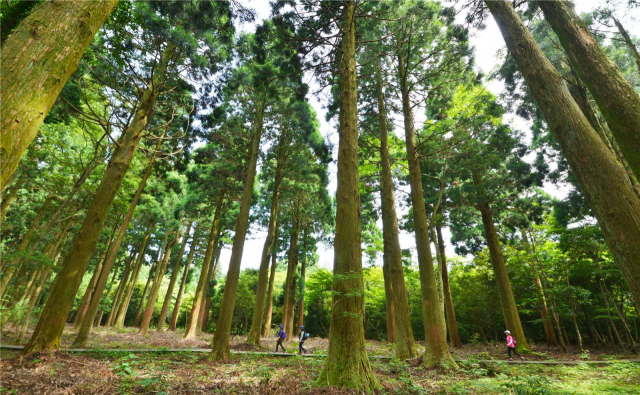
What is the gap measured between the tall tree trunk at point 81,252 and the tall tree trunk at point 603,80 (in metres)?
9.09

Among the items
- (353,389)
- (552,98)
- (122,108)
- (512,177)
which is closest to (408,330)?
(353,389)

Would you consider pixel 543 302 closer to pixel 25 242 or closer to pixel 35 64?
pixel 35 64

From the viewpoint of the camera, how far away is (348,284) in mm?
4219

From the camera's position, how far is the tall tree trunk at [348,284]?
12.6 ft

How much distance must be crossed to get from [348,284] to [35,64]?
4.09 meters

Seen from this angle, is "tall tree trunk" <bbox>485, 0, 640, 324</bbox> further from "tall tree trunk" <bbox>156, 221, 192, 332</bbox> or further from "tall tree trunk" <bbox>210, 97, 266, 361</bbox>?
"tall tree trunk" <bbox>156, 221, 192, 332</bbox>

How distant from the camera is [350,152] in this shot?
516cm

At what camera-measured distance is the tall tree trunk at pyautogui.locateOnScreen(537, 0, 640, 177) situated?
3047 mm

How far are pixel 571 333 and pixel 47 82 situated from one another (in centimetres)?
2740

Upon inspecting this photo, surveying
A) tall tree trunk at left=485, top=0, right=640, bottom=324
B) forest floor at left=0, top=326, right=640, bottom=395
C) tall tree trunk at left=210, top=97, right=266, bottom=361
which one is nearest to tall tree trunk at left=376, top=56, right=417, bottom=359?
forest floor at left=0, top=326, right=640, bottom=395

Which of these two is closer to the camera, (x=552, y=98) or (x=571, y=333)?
(x=552, y=98)

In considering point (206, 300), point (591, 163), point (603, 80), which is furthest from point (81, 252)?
point (206, 300)

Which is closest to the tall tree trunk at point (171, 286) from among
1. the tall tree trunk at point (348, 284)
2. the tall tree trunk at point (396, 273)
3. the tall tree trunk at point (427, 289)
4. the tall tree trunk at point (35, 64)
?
the tall tree trunk at point (396, 273)

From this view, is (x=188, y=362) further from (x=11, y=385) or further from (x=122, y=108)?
(x=122, y=108)
